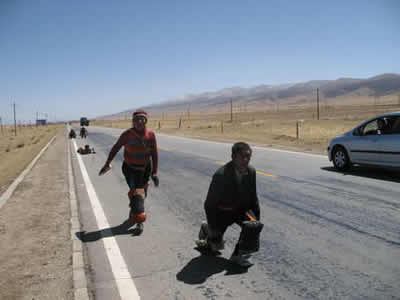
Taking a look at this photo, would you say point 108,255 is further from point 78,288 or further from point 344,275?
point 344,275

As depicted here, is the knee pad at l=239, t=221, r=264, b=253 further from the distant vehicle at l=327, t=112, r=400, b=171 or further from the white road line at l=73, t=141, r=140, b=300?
the distant vehicle at l=327, t=112, r=400, b=171

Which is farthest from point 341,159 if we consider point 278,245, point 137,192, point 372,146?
point 137,192

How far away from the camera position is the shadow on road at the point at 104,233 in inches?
220

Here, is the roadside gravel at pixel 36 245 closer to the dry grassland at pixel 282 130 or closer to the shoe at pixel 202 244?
the shoe at pixel 202 244

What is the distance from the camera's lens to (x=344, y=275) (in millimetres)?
4086

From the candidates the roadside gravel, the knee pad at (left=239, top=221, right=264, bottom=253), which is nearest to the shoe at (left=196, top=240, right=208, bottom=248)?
the knee pad at (left=239, top=221, right=264, bottom=253)

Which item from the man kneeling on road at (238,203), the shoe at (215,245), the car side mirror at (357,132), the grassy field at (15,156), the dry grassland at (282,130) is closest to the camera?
the man kneeling on road at (238,203)

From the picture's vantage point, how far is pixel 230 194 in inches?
163

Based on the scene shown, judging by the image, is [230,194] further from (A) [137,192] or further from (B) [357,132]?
(B) [357,132]

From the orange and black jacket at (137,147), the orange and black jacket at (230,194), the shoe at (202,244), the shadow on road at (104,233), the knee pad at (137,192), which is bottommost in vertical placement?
the shadow on road at (104,233)

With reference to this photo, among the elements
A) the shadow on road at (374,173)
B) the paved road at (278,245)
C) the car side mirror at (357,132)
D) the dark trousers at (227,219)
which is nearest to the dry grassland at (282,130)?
the shadow on road at (374,173)

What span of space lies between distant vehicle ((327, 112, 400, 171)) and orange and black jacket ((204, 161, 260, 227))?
22.8 ft

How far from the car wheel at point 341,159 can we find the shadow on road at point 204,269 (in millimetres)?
7631

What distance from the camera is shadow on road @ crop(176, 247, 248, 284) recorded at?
4121mm
